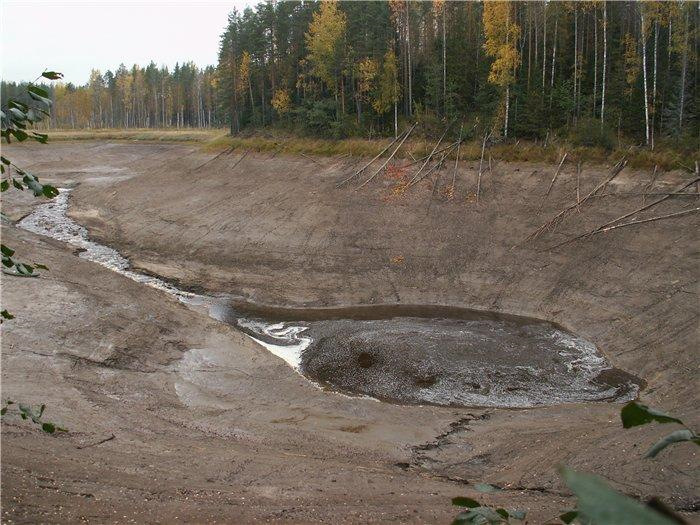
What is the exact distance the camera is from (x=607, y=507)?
2.71ft

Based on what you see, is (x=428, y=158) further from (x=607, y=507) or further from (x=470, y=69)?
(x=607, y=507)

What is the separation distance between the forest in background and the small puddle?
13.3 metres

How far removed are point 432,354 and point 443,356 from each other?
1.07 feet

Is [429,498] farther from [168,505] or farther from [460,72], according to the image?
[460,72]

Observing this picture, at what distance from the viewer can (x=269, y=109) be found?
4488cm

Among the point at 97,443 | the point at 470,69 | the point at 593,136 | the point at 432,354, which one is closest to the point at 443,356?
the point at 432,354

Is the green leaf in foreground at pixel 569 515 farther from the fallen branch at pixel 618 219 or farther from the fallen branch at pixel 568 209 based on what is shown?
the fallen branch at pixel 568 209

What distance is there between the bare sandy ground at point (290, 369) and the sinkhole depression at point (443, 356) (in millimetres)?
795

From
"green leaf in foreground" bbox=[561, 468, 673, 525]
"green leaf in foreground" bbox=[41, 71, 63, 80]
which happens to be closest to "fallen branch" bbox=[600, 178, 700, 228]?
"green leaf in foreground" bbox=[41, 71, 63, 80]

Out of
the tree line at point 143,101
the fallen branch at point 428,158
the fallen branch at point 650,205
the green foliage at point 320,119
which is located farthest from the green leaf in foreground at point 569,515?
the tree line at point 143,101

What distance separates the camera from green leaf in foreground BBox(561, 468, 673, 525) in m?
0.79

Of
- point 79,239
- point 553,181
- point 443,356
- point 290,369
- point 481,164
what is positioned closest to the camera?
point 290,369

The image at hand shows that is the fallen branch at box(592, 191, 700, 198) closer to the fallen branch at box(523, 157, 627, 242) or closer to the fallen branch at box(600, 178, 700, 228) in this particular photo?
the fallen branch at box(600, 178, 700, 228)

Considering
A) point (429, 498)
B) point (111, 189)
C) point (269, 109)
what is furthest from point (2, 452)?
point (269, 109)
